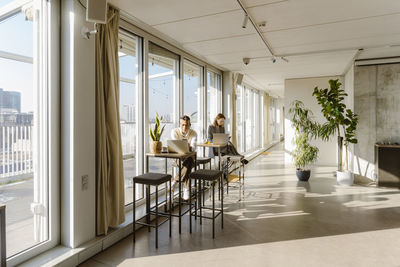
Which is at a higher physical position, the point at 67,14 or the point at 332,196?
the point at 67,14

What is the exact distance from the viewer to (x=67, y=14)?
247 cm

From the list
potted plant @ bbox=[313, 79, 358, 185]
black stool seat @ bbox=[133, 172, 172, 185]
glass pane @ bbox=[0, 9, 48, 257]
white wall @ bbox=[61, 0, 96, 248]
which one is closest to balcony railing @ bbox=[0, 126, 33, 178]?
glass pane @ bbox=[0, 9, 48, 257]

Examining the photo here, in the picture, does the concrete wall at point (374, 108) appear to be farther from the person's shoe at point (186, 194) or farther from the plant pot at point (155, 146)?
the plant pot at point (155, 146)

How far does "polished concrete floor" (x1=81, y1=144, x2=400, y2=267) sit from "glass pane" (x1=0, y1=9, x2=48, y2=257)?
672 mm

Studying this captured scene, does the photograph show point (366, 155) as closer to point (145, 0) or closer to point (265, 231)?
point (265, 231)

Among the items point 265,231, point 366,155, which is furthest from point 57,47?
point 366,155

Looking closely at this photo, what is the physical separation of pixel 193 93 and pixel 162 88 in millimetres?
1277

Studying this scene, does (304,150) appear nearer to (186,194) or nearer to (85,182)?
(186,194)

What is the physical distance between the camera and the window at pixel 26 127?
2205 mm

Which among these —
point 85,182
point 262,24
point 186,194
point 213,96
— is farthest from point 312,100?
point 85,182

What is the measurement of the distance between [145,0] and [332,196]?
4.37 metres

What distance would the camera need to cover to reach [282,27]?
11.6 feet

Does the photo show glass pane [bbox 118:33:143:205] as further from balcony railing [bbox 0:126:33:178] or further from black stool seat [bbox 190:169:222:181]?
balcony railing [bbox 0:126:33:178]

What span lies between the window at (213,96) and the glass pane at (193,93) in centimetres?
50
